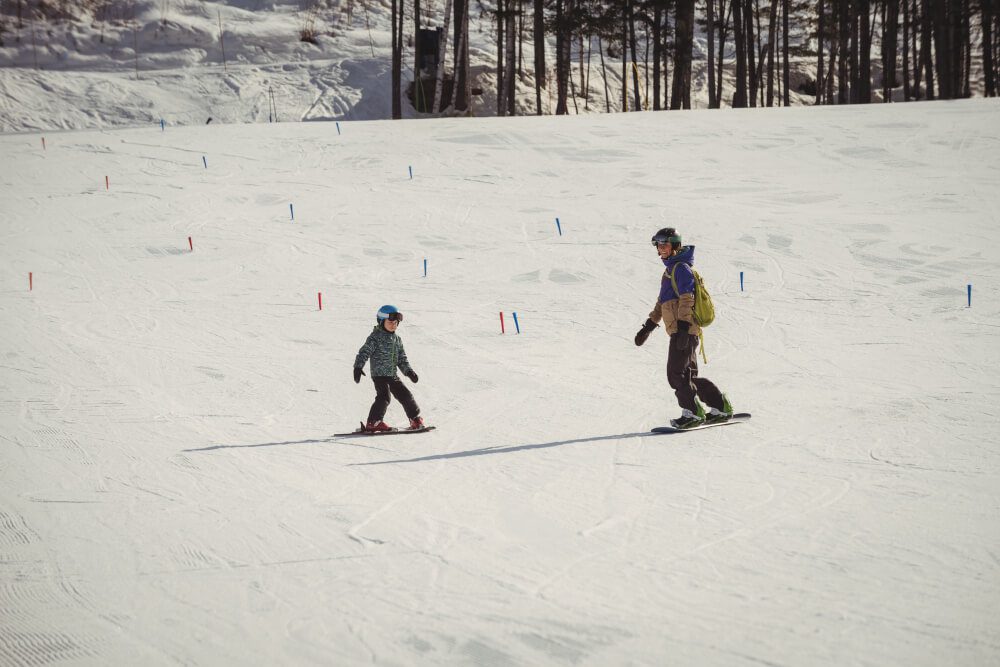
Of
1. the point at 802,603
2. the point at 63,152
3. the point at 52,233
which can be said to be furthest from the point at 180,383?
the point at 63,152

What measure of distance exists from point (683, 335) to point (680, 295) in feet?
1.20

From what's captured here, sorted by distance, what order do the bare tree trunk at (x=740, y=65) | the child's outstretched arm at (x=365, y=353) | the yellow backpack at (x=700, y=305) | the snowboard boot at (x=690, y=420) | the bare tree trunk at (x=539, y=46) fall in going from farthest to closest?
the bare tree trunk at (x=539, y=46) → the bare tree trunk at (x=740, y=65) → the child's outstretched arm at (x=365, y=353) → the snowboard boot at (x=690, y=420) → the yellow backpack at (x=700, y=305)

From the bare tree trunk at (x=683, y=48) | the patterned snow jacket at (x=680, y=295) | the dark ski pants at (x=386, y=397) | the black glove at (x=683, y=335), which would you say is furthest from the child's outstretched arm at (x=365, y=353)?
the bare tree trunk at (x=683, y=48)

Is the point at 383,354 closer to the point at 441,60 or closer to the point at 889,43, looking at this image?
the point at 441,60

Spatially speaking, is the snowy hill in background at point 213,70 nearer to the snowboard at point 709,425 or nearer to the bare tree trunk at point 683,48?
the bare tree trunk at point 683,48

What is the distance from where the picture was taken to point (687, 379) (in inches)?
343

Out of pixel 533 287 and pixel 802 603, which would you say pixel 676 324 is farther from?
pixel 533 287

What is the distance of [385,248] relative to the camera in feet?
61.7

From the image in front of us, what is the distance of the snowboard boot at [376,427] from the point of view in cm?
930

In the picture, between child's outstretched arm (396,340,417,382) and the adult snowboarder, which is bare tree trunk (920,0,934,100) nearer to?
the adult snowboarder

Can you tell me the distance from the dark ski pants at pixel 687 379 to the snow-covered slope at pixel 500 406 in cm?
45

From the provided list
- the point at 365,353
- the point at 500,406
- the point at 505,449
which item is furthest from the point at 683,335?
the point at 365,353

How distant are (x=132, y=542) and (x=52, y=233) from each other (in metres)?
16.0

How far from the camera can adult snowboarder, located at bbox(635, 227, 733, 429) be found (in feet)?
27.9
